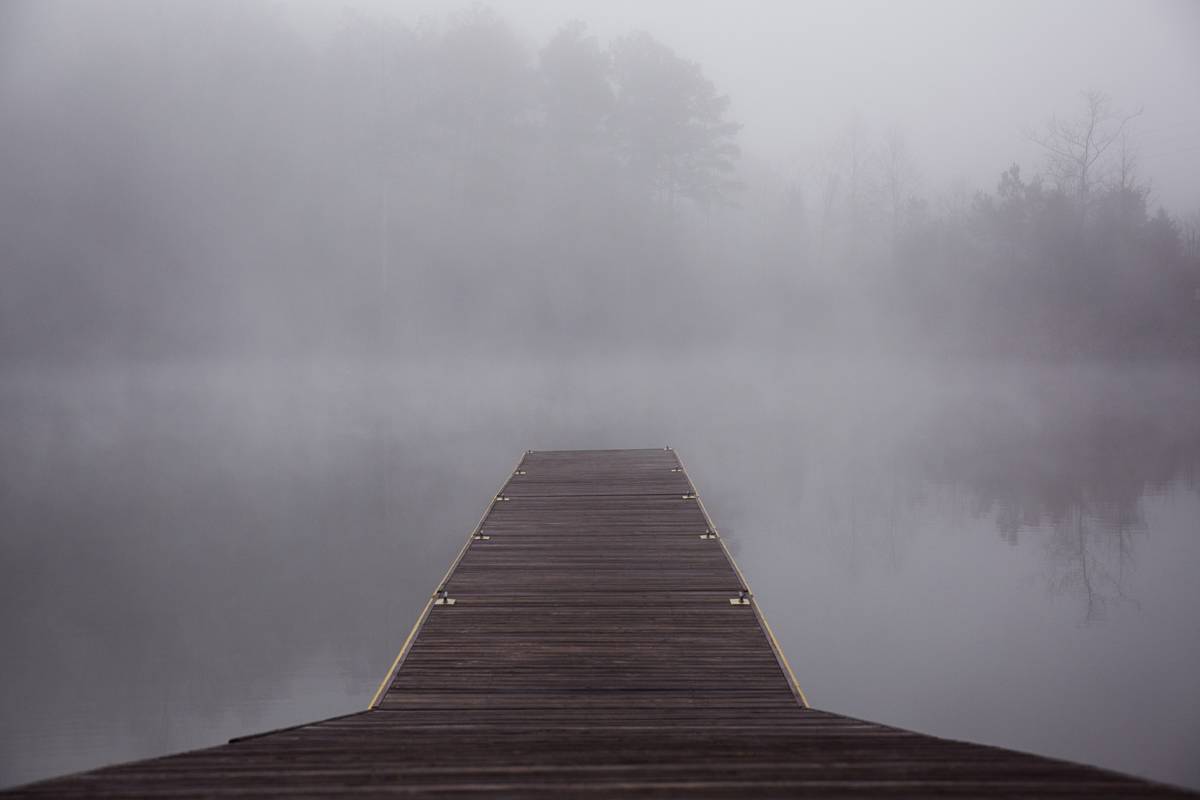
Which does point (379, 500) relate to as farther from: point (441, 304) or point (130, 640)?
point (441, 304)

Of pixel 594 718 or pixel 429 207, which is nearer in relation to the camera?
pixel 594 718

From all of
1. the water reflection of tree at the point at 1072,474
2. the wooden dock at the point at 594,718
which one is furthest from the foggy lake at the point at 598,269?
the wooden dock at the point at 594,718

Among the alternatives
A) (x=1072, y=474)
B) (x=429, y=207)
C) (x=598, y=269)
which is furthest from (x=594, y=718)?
(x=429, y=207)

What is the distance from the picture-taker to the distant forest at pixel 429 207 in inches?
1260

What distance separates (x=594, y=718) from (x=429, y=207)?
32.3 meters

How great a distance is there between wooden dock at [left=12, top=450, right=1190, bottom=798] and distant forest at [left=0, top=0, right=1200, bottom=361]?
2767cm

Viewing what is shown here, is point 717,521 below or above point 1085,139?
below

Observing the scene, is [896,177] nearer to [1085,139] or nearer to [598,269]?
[1085,139]

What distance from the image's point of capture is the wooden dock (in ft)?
6.99

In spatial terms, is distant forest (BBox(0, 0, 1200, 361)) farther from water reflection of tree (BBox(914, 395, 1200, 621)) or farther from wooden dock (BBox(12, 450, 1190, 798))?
wooden dock (BBox(12, 450, 1190, 798))

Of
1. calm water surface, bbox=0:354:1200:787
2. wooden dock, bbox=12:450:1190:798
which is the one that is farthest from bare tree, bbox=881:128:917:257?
wooden dock, bbox=12:450:1190:798

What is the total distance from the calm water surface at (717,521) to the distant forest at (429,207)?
14.8 metres

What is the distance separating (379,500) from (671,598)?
20.1 feet

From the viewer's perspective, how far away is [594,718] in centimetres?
310
